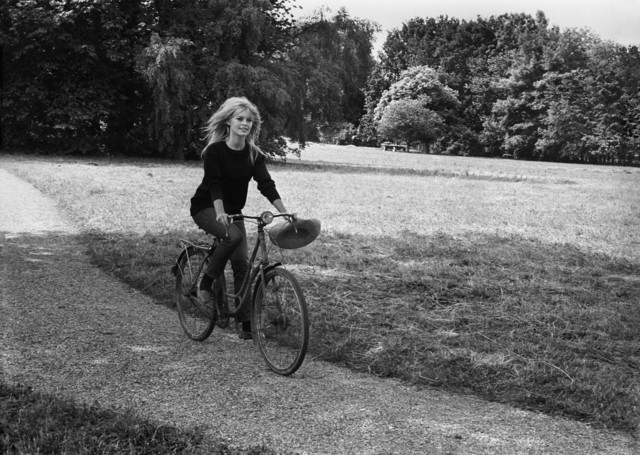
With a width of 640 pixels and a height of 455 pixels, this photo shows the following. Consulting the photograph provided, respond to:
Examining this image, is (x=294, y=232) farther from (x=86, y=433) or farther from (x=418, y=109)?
(x=418, y=109)

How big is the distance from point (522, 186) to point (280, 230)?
18.3 meters

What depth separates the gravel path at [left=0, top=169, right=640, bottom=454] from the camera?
3607 mm

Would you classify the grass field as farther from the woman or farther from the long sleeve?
the long sleeve

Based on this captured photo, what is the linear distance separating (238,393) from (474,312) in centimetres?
297

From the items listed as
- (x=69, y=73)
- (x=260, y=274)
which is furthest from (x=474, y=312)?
(x=69, y=73)

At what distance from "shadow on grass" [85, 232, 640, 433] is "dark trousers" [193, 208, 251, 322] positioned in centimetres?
84

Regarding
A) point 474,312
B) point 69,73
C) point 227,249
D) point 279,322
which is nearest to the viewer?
point 279,322

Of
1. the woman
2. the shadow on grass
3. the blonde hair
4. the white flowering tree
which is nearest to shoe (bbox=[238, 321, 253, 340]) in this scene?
the woman

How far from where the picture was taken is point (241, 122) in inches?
184

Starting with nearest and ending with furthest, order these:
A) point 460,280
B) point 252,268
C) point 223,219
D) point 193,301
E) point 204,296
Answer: point 223,219, point 252,268, point 204,296, point 193,301, point 460,280

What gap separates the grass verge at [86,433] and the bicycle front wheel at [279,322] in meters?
1.12

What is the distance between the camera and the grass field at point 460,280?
15.6 feet

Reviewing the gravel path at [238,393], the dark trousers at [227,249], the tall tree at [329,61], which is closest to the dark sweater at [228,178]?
the dark trousers at [227,249]

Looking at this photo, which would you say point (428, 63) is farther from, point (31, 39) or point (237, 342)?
point (237, 342)
